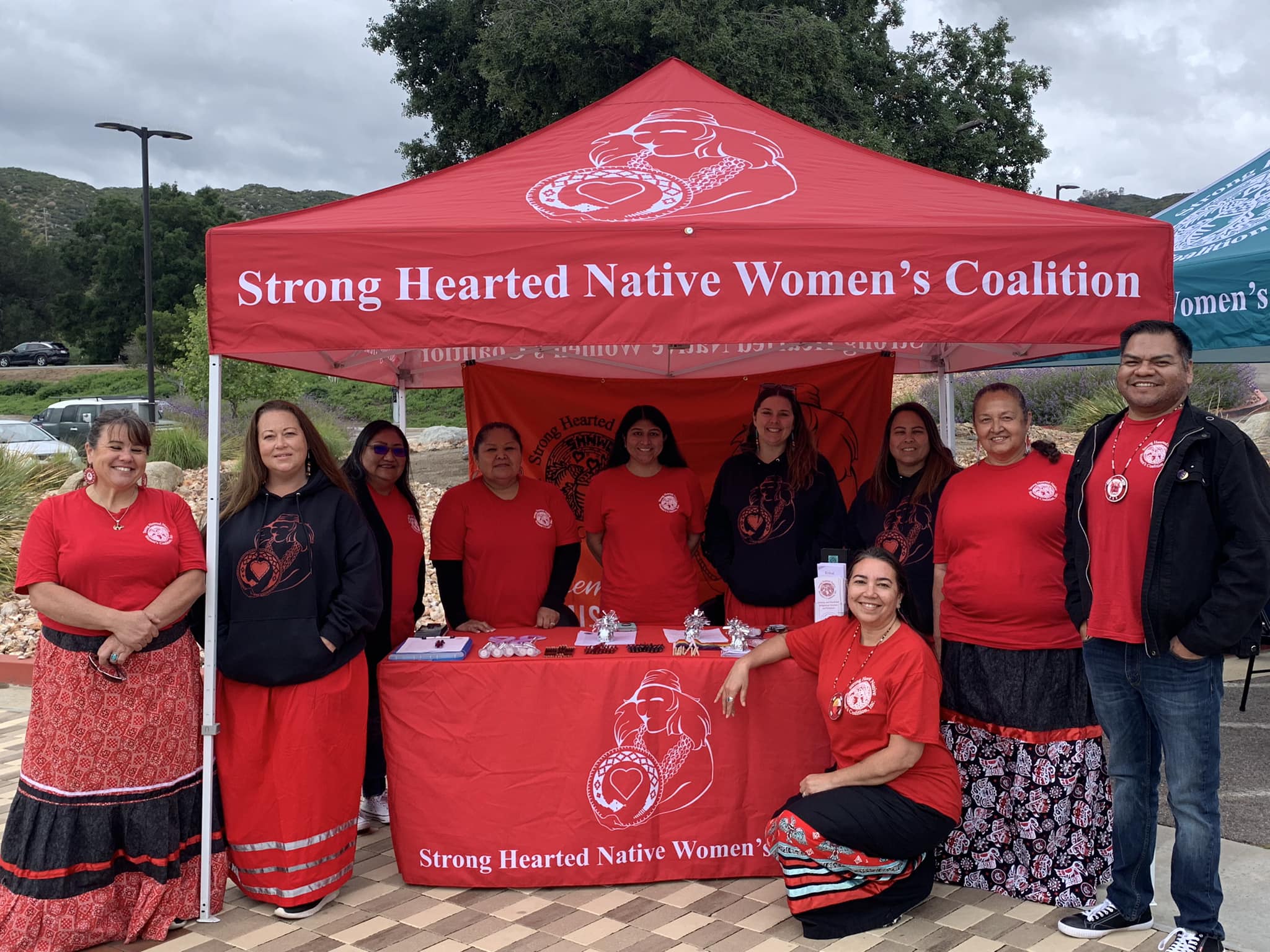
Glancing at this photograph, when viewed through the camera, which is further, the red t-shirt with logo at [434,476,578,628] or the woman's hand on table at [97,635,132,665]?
the red t-shirt with logo at [434,476,578,628]

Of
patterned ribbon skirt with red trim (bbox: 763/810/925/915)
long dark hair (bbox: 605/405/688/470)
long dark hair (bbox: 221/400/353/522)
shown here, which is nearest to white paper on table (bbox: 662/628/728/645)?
patterned ribbon skirt with red trim (bbox: 763/810/925/915)

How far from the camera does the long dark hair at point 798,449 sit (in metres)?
4.06

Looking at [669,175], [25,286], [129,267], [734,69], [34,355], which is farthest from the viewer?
[25,286]

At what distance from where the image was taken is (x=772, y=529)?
4.03 m

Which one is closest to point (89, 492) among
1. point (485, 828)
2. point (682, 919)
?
point (485, 828)

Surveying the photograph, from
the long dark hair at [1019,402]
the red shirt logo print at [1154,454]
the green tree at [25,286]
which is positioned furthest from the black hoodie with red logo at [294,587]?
the green tree at [25,286]

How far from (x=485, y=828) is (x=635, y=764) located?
539mm

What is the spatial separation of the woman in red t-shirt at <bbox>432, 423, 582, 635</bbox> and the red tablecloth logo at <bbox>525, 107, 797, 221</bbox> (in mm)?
1072

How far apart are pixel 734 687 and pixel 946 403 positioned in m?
2.62

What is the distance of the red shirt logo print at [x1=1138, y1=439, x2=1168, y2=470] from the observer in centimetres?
274

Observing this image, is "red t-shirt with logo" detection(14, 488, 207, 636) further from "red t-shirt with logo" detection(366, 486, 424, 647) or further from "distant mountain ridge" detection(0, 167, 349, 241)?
"distant mountain ridge" detection(0, 167, 349, 241)

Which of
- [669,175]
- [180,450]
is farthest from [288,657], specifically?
[180,450]

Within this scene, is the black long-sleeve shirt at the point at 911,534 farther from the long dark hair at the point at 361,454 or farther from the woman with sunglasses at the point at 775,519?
the long dark hair at the point at 361,454

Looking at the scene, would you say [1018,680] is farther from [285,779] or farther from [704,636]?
[285,779]
